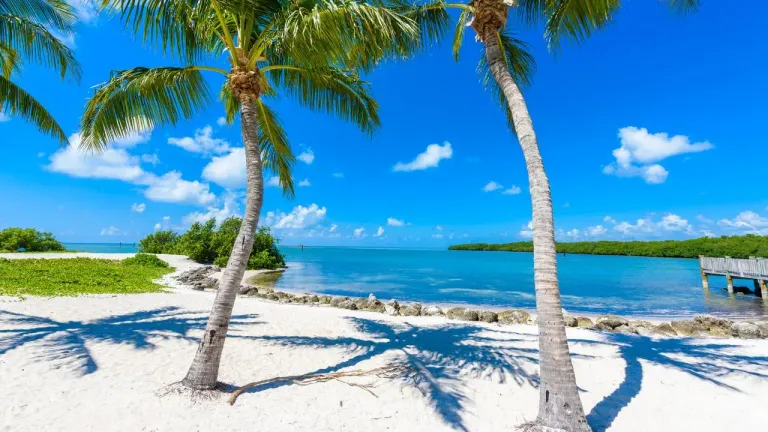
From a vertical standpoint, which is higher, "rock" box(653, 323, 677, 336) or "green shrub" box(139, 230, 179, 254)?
"green shrub" box(139, 230, 179, 254)

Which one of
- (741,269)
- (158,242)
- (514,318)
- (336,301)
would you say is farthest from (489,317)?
(158,242)

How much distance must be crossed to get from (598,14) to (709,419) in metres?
5.51

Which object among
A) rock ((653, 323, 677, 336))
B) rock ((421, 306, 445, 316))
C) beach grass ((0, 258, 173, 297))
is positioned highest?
beach grass ((0, 258, 173, 297))

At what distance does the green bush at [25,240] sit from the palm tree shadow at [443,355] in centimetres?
3855

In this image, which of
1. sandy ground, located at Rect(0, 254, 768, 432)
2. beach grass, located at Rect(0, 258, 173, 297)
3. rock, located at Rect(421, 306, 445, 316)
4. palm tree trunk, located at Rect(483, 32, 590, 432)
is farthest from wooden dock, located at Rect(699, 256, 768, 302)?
beach grass, located at Rect(0, 258, 173, 297)

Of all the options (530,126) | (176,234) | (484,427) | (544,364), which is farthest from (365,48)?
(176,234)

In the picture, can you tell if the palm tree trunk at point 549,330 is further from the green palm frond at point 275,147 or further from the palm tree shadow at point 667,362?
the green palm frond at point 275,147

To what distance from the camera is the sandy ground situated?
406 centimetres

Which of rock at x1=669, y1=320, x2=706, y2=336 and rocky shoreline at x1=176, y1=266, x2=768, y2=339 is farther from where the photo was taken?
rock at x1=669, y1=320, x2=706, y2=336

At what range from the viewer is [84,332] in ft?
21.9

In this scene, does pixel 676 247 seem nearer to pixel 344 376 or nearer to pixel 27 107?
pixel 344 376

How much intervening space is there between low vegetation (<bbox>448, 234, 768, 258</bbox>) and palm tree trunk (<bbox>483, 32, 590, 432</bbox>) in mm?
48498

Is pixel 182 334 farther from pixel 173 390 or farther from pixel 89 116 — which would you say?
pixel 89 116

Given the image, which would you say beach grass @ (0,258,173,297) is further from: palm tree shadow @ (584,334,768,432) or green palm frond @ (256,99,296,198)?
palm tree shadow @ (584,334,768,432)
